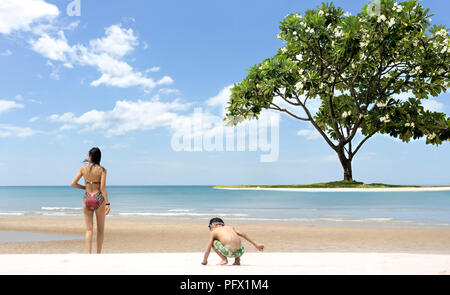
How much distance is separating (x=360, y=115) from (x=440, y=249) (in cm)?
2037

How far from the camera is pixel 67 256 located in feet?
22.2

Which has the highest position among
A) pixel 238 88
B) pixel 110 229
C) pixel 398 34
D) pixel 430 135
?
pixel 398 34

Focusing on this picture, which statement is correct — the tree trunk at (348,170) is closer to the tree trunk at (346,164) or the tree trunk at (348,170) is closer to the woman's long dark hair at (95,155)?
the tree trunk at (346,164)

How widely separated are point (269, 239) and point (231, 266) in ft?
21.6

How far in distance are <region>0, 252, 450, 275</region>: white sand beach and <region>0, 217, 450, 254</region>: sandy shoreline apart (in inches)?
129

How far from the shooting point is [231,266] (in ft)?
19.7

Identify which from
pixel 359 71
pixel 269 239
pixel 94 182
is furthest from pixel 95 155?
pixel 359 71

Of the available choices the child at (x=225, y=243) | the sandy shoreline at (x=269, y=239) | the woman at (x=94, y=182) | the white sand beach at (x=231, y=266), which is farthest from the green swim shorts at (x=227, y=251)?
the sandy shoreline at (x=269, y=239)

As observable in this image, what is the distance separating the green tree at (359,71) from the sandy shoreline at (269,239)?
14845mm

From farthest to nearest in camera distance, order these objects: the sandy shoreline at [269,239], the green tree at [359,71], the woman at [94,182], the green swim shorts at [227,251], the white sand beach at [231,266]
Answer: the green tree at [359,71], the sandy shoreline at [269,239], the woman at [94,182], the green swim shorts at [227,251], the white sand beach at [231,266]

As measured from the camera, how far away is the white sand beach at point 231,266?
18.2ft

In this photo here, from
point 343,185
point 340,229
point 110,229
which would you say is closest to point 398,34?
point 343,185
